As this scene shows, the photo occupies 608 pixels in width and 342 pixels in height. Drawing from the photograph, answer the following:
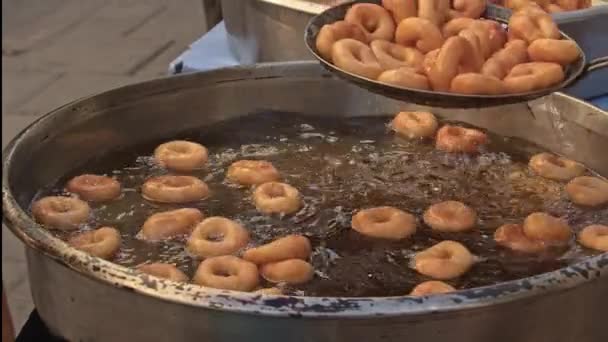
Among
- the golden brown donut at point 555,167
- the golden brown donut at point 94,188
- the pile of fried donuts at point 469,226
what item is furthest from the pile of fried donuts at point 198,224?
the golden brown donut at point 555,167

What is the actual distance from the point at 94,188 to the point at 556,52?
0.56 metres

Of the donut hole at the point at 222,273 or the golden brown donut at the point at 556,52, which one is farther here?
the golden brown donut at the point at 556,52

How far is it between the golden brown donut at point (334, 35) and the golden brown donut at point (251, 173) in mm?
159

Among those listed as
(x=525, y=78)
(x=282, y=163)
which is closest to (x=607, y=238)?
(x=525, y=78)

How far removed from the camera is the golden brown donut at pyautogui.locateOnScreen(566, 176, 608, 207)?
1.04 metres

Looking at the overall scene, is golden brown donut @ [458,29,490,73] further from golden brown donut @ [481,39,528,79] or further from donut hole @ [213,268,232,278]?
donut hole @ [213,268,232,278]

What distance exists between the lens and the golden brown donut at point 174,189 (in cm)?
103

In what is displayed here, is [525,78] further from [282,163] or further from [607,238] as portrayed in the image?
[282,163]

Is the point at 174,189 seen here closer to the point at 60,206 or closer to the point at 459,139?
the point at 60,206

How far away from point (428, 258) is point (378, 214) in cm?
10

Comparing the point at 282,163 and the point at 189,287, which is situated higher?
the point at 189,287

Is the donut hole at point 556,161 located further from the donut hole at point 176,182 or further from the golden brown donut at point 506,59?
the donut hole at point 176,182

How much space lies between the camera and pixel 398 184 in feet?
3.54

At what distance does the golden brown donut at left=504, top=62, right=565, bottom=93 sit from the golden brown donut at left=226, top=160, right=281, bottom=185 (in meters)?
0.30
